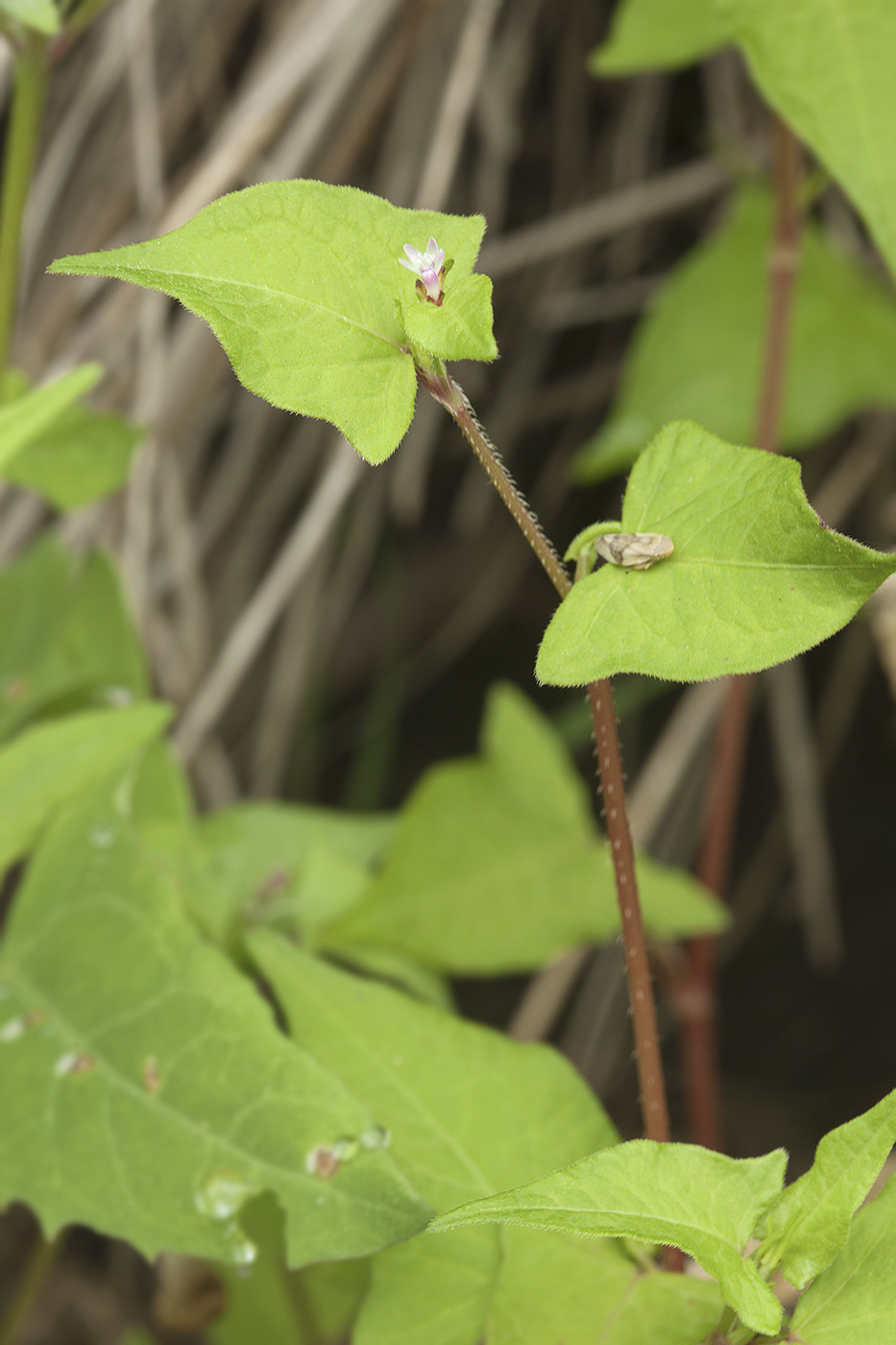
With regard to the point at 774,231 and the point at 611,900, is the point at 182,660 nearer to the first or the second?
the point at 611,900

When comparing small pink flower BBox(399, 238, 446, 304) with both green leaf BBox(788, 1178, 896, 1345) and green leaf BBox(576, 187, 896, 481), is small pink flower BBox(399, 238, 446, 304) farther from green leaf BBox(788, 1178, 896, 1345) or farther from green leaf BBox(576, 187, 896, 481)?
green leaf BBox(576, 187, 896, 481)

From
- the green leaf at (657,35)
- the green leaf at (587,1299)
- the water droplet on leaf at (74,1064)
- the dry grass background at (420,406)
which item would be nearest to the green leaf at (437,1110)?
the green leaf at (587,1299)

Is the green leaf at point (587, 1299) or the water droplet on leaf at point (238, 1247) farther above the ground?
the water droplet on leaf at point (238, 1247)

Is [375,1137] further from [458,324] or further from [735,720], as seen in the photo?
[735,720]

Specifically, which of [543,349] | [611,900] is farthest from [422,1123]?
[543,349]

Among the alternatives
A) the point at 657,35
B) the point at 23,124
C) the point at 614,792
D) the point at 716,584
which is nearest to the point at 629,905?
the point at 614,792

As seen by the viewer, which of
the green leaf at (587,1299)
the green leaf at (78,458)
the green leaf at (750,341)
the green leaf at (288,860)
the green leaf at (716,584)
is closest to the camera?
the green leaf at (716,584)

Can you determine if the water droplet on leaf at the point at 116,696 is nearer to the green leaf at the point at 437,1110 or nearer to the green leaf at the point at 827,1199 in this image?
the green leaf at the point at 437,1110

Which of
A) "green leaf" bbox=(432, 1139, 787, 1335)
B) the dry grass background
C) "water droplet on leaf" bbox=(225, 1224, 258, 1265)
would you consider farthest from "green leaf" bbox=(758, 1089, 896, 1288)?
the dry grass background
